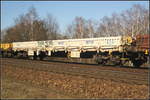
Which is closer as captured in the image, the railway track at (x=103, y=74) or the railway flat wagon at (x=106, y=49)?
the railway track at (x=103, y=74)

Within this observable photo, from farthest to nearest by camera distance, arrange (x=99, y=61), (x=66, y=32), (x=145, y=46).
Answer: (x=66, y=32) → (x=99, y=61) → (x=145, y=46)

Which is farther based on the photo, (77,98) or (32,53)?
(32,53)

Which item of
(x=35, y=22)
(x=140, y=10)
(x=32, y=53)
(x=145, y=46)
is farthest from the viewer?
(x=35, y=22)

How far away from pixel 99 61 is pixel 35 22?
44320mm

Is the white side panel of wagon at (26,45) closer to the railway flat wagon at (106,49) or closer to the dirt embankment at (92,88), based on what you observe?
the railway flat wagon at (106,49)

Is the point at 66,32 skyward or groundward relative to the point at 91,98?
skyward

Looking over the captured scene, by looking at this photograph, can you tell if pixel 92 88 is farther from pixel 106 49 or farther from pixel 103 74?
pixel 106 49

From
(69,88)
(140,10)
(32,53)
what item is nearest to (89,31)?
(140,10)

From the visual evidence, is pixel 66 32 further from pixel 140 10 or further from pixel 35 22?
pixel 140 10

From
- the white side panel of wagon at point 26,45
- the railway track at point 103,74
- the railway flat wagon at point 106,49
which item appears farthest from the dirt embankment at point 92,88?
the white side panel of wagon at point 26,45

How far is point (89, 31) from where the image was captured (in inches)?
2623

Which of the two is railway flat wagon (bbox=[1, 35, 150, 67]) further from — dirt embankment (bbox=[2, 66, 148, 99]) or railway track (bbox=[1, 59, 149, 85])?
dirt embankment (bbox=[2, 66, 148, 99])

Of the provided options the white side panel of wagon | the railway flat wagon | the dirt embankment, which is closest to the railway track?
the dirt embankment

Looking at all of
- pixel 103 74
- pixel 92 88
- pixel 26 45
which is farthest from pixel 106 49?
pixel 26 45
